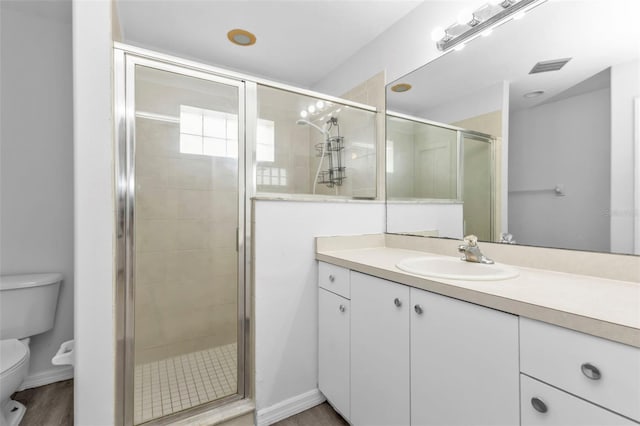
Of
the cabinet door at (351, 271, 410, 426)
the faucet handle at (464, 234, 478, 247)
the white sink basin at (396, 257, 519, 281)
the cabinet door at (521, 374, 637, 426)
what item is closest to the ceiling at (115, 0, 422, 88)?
the faucet handle at (464, 234, 478, 247)

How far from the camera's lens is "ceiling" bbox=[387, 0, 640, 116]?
3.26ft

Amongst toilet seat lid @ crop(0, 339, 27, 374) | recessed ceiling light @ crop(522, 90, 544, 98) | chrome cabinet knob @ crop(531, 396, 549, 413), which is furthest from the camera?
toilet seat lid @ crop(0, 339, 27, 374)

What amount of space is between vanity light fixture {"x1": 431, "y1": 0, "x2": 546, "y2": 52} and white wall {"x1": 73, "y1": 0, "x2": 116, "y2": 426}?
1630 mm

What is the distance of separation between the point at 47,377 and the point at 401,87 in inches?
118

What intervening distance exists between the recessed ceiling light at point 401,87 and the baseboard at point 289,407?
6.36ft

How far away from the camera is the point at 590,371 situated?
1.97ft

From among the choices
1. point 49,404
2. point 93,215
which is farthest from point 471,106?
point 49,404

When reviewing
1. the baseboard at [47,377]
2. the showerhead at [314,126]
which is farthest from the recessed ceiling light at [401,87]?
Result: the baseboard at [47,377]

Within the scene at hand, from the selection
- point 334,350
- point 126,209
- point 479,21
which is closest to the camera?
point 126,209

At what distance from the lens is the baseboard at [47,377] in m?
1.75

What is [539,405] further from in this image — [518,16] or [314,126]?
[314,126]

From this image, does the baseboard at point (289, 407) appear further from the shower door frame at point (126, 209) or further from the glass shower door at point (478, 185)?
the glass shower door at point (478, 185)

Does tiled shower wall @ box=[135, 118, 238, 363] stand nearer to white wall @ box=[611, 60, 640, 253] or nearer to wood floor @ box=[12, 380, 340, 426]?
wood floor @ box=[12, 380, 340, 426]

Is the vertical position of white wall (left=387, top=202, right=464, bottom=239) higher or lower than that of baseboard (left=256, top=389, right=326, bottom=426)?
higher
